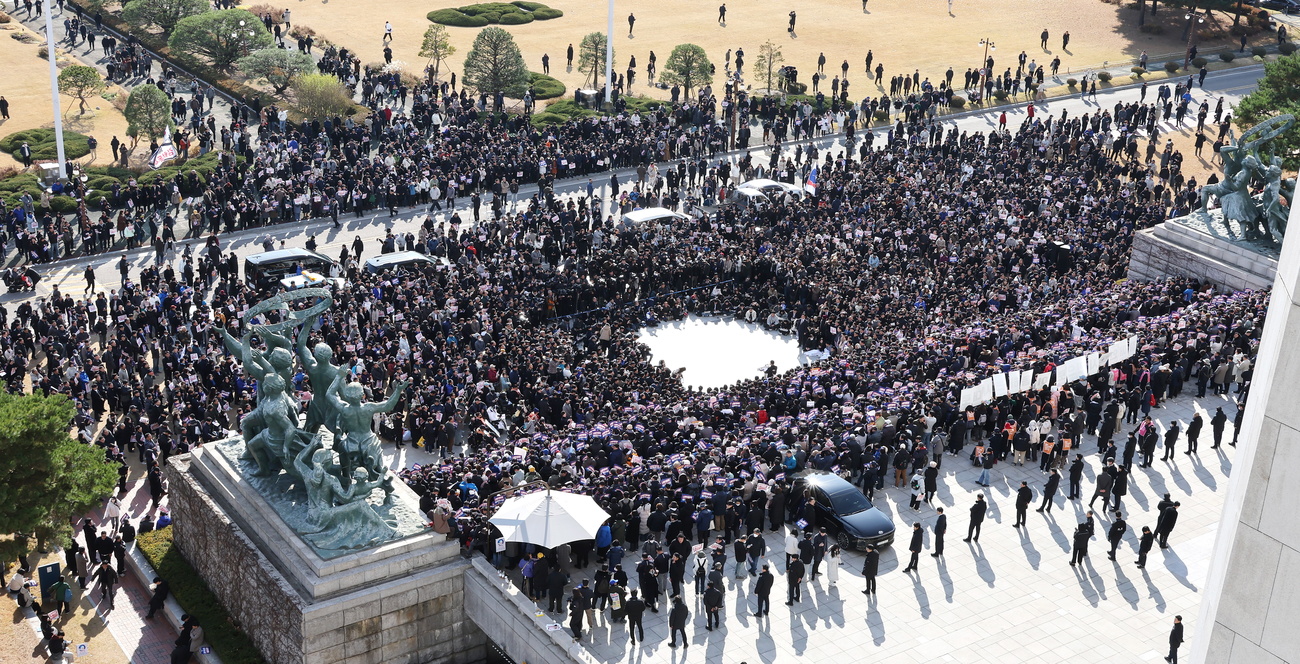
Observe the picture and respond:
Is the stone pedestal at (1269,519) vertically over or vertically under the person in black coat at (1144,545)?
over

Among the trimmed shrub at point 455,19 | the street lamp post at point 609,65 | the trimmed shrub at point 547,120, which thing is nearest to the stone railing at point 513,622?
the trimmed shrub at point 547,120

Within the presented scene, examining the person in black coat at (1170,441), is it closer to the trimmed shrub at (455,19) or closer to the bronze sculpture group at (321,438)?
the bronze sculpture group at (321,438)

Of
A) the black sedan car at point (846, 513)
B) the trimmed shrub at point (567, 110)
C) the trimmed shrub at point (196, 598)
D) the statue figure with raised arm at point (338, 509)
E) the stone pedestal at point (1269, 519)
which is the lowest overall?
the trimmed shrub at point (196, 598)

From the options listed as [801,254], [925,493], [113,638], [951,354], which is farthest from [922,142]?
[113,638]

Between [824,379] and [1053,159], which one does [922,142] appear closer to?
[1053,159]

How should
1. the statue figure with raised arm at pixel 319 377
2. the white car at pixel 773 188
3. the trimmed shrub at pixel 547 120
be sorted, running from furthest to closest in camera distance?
the trimmed shrub at pixel 547 120, the white car at pixel 773 188, the statue figure with raised arm at pixel 319 377

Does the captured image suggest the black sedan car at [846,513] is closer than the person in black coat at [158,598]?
Yes

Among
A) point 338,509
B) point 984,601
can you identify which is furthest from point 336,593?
point 984,601
